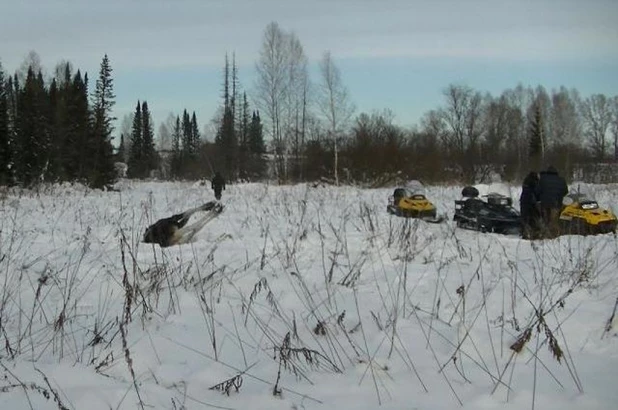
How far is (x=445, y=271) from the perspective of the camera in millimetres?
5164

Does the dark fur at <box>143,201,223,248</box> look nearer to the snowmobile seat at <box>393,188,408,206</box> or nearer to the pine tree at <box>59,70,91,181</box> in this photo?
the snowmobile seat at <box>393,188,408,206</box>

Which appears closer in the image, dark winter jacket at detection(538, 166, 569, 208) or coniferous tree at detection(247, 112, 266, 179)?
dark winter jacket at detection(538, 166, 569, 208)

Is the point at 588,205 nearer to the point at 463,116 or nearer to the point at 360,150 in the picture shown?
the point at 360,150

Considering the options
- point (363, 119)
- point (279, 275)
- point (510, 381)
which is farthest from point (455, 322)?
point (363, 119)

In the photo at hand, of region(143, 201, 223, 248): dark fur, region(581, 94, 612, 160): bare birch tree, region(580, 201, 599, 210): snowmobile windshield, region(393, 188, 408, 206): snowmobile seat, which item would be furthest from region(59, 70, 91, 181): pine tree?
region(581, 94, 612, 160): bare birch tree

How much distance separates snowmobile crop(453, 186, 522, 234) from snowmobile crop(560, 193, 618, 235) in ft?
3.70

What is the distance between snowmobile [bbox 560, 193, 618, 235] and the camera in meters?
10.1

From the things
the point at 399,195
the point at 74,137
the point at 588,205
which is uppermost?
the point at 74,137

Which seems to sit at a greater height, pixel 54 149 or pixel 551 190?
pixel 54 149

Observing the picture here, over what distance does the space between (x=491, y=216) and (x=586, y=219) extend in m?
2.13

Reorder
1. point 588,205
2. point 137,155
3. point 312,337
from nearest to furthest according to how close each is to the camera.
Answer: point 312,337 < point 588,205 < point 137,155

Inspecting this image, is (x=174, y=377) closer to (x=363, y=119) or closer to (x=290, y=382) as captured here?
(x=290, y=382)

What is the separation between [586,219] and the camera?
1026cm

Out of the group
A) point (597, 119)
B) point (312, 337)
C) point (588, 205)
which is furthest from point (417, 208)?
point (597, 119)
